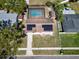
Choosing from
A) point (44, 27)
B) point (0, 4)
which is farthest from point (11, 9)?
point (44, 27)

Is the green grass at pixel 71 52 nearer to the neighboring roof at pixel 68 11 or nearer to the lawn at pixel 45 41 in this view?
the lawn at pixel 45 41

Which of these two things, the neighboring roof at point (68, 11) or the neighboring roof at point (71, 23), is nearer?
the neighboring roof at point (71, 23)

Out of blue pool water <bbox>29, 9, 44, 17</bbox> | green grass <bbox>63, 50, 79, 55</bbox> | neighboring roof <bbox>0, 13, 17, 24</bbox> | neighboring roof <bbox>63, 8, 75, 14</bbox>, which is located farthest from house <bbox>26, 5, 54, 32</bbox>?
green grass <bbox>63, 50, 79, 55</bbox>

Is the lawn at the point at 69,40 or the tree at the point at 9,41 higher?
the tree at the point at 9,41

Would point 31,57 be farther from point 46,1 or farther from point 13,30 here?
point 46,1

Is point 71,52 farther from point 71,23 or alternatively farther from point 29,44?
point 71,23

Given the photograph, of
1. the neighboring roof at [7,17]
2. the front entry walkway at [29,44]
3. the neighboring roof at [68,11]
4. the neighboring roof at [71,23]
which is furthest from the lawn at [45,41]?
the neighboring roof at [68,11]

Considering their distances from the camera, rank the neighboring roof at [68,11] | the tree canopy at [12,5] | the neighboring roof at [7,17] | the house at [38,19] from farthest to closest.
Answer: the neighboring roof at [68,11] → the house at [38,19] → the tree canopy at [12,5] → the neighboring roof at [7,17]
